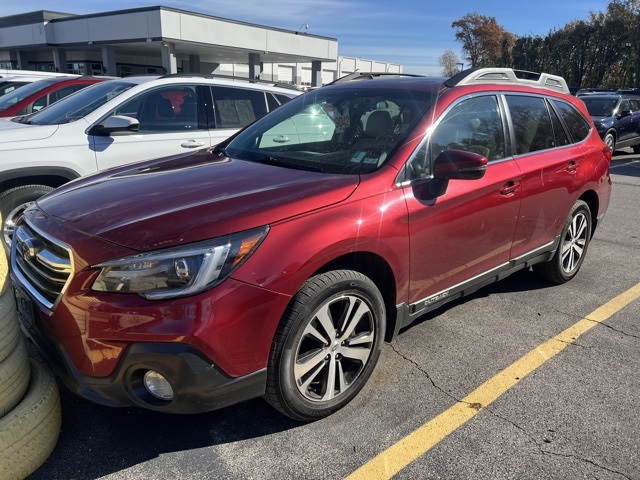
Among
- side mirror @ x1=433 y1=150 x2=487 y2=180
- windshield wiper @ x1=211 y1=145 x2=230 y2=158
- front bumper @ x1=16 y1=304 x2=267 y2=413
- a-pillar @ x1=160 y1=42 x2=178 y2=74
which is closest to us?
front bumper @ x1=16 y1=304 x2=267 y2=413

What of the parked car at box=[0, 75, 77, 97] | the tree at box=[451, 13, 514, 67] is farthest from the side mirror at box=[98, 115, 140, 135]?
the tree at box=[451, 13, 514, 67]

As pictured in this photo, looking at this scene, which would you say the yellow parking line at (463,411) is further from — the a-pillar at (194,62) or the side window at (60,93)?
the a-pillar at (194,62)

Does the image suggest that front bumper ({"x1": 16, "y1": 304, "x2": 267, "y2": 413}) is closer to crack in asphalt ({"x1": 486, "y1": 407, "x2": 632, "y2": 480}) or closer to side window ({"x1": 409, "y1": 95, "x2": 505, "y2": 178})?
crack in asphalt ({"x1": 486, "y1": 407, "x2": 632, "y2": 480})

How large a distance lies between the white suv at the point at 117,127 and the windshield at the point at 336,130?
1.86 m

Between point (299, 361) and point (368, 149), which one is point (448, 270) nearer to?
point (368, 149)

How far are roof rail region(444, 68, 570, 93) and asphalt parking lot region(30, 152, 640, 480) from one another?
178 cm

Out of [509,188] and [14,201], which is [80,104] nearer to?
[14,201]

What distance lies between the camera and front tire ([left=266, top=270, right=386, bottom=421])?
7.72 ft

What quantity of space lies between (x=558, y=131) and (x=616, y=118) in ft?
40.0

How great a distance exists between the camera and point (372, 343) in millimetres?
2809

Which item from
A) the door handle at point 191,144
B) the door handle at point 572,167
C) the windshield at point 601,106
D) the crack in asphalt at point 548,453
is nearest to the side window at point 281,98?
the door handle at point 191,144

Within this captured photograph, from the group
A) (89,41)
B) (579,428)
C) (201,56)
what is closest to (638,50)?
(201,56)

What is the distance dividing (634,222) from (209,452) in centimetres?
700

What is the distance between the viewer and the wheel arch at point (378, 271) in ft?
8.60
